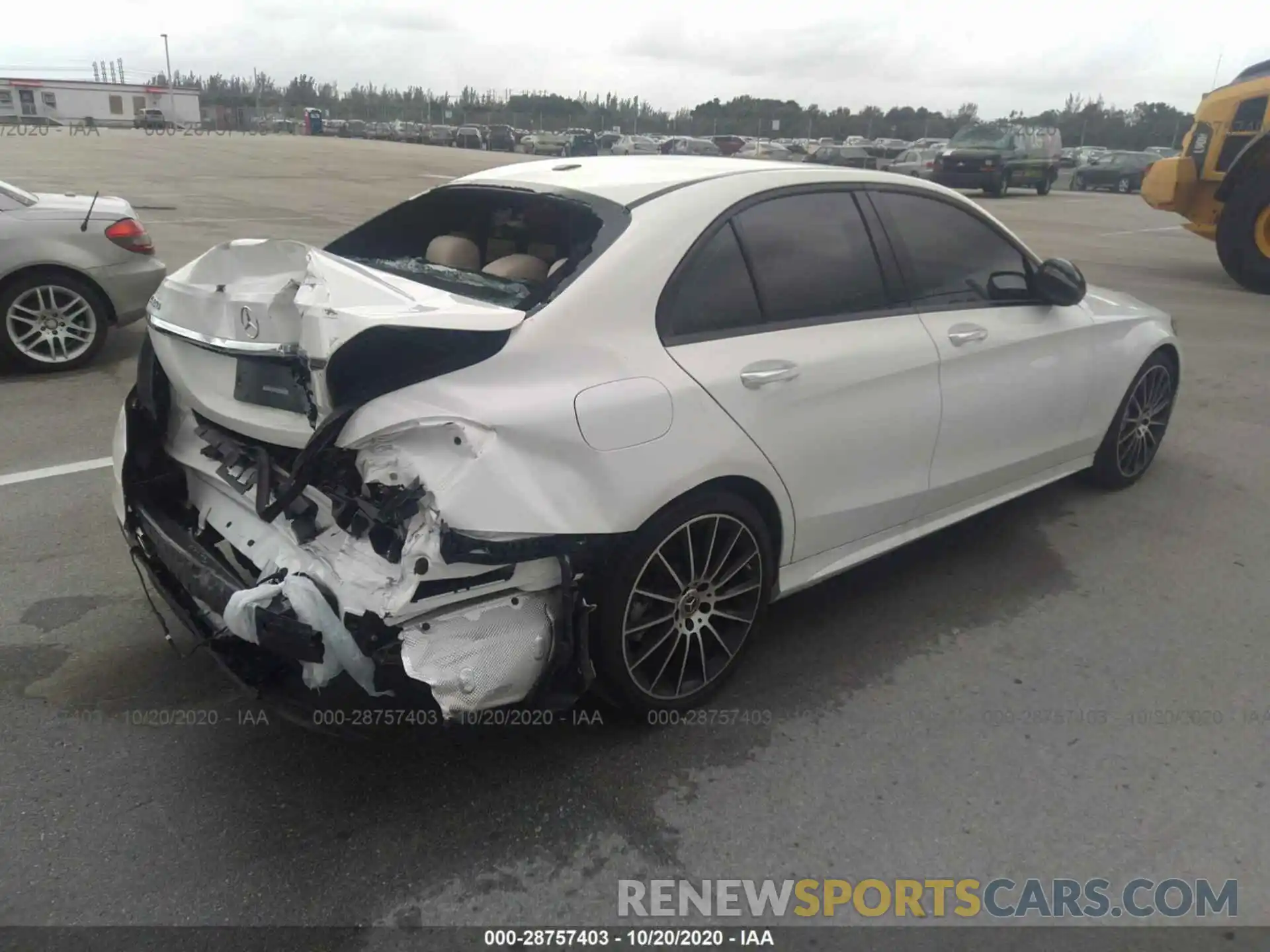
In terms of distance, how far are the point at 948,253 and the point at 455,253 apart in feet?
6.29

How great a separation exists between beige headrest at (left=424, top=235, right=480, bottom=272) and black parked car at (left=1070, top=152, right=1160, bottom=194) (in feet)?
113

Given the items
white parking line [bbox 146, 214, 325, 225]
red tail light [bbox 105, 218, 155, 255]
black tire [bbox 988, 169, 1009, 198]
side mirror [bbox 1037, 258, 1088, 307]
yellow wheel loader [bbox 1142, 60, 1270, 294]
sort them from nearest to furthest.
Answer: side mirror [bbox 1037, 258, 1088, 307] < red tail light [bbox 105, 218, 155, 255] < yellow wheel loader [bbox 1142, 60, 1270, 294] < white parking line [bbox 146, 214, 325, 225] < black tire [bbox 988, 169, 1009, 198]

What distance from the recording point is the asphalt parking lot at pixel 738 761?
249 centimetres

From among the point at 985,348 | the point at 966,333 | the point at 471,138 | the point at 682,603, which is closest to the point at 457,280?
the point at 682,603

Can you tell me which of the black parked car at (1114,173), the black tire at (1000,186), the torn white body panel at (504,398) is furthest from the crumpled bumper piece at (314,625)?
the black parked car at (1114,173)

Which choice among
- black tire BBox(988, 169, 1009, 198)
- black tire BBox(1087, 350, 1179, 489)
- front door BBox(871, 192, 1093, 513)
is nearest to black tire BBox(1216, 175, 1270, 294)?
black tire BBox(1087, 350, 1179, 489)

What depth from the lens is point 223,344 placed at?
2842 mm

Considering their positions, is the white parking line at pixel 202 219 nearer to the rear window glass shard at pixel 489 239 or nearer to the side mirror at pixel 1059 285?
the rear window glass shard at pixel 489 239

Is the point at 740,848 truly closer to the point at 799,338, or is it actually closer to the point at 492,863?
the point at 492,863

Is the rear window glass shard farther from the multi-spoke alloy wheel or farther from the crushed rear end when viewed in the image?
the multi-spoke alloy wheel

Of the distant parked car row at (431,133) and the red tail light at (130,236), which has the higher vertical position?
the red tail light at (130,236)

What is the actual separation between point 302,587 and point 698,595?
1.17 metres

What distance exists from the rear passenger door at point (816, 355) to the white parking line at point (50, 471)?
3.61m

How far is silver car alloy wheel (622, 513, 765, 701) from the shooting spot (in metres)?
2.88
